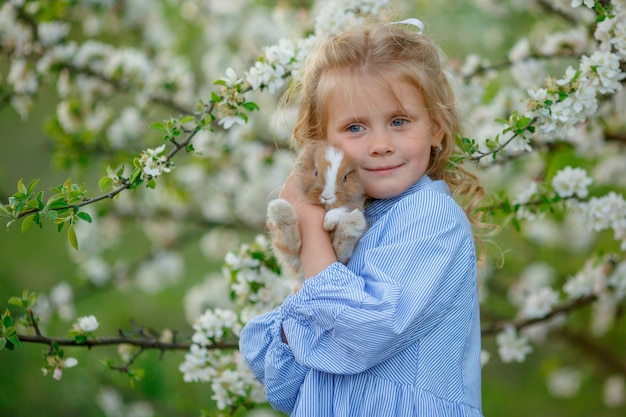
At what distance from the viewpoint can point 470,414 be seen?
1.91 m

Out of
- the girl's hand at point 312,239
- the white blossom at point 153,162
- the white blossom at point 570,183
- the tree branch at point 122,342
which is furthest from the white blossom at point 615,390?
the white blossom at point 153,162

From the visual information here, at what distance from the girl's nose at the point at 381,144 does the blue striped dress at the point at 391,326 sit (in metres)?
0.14

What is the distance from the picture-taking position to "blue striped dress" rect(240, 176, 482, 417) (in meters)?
1.79

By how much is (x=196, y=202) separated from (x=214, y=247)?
362mm

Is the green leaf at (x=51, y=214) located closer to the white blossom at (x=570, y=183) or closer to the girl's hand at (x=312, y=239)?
the girl's hand at (x=312, y=239)

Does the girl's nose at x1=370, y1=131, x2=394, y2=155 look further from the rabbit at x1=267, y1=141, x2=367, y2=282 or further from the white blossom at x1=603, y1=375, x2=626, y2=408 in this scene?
Result: the white blossom at x1=603, y1=375, x2=626, y2=408

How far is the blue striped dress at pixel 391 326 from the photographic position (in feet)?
5.86

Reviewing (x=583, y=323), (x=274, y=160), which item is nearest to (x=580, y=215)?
(x=274, y=160)

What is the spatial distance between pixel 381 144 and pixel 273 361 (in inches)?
25.2

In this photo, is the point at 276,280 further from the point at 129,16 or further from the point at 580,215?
the point at 129,16

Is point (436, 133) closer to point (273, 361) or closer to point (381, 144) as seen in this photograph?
point (381, 144)

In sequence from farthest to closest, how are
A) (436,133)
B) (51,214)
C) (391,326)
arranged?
(436,133) → (51,214) → (391,326)

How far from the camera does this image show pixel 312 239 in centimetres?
196

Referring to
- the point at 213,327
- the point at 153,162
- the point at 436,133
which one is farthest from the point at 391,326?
the point at 213,327
